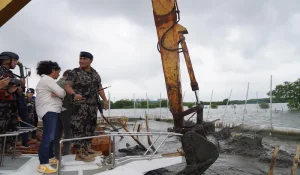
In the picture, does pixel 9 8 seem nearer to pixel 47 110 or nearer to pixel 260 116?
pixel 47 110

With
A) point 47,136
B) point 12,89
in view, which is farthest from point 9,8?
point 47,136

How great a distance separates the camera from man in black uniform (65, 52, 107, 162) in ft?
14.5

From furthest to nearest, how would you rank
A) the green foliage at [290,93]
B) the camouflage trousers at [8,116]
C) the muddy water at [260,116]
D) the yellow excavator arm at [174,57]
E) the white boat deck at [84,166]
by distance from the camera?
the green foliage at [290,93], the muddy water at [260,116], the yellow excavator arm at [174,57], the camouflage trousers at [8,116], the white boat deck at [84,166]

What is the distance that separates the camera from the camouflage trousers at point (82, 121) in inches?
174

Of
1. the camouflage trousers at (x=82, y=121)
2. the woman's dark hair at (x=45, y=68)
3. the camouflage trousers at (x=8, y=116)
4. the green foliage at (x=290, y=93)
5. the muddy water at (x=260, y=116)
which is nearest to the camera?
the woman's dark hair at (x=45, y=68)

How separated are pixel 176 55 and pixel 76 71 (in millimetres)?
2038

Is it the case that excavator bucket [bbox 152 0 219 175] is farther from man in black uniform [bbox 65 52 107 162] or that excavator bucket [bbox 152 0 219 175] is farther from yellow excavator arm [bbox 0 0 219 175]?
man in black uniform [bbox 65 52 107 162]

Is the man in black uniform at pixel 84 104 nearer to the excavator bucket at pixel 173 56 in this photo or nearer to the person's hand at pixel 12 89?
the person's hand at pixel 12 89

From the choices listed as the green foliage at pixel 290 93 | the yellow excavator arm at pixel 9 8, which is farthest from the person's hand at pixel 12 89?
the green foliage at pixel 290 93

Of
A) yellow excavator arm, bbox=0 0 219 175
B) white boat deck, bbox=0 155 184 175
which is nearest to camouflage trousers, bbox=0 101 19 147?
white boat deck, bbox=0 155 184 175

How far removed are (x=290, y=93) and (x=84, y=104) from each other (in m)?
54.2

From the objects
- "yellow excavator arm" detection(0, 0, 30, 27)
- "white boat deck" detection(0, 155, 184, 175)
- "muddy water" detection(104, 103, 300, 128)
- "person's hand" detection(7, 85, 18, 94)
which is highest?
"yellow excavator arm" detection(0, 0, 30, 27)

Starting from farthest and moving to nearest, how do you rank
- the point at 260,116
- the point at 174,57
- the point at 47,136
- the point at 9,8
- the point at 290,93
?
the point at 290,93, the point at 260,116, the point at 174,57, the point at 9,8, the point at 47,136

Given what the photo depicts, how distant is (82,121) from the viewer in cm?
443
